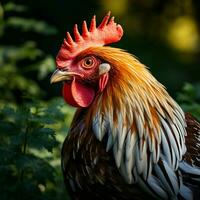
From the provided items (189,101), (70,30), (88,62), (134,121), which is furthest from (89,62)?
(70,30)

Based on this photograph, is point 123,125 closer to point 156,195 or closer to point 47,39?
point 156,195

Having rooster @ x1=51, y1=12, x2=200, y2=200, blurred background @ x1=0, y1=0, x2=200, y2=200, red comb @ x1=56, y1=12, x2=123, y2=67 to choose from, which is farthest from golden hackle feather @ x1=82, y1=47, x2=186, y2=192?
blurred background @ x1=0, y1=0, x2=200, y2=200

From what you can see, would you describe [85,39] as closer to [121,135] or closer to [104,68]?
[104,68]

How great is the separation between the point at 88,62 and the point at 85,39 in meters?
0.19

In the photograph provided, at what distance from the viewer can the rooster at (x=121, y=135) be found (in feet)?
14.1

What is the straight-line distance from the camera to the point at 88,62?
176 inches

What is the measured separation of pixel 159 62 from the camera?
10.3 m

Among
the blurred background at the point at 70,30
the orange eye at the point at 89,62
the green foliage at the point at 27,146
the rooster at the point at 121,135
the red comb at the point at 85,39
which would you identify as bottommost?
the blurred background at the point at 70,30

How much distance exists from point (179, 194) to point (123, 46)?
6036 millimetres

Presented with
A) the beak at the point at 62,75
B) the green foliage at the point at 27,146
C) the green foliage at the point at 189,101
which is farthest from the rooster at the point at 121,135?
the green foliage at the point at 189,101

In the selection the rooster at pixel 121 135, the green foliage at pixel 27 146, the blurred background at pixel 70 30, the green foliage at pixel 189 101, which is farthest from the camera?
the blurred background at pixel 70 30

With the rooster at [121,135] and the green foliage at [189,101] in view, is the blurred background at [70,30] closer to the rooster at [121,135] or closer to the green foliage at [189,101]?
the green foliage at [189,101]

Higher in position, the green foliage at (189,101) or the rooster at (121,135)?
the rooster at (121,135)

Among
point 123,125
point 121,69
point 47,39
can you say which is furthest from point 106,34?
point 47,39
